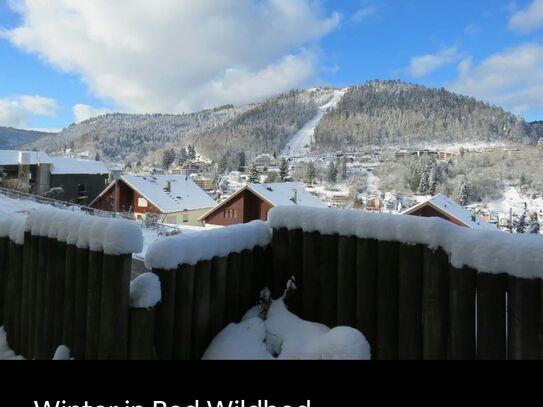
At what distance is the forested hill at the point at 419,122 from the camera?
14738 cm

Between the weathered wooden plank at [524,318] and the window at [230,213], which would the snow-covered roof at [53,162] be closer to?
the window at [230,213]

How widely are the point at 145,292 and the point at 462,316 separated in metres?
2.23

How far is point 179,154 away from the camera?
146125 millimetres

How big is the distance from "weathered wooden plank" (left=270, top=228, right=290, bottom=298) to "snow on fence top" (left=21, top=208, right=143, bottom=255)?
1.38m

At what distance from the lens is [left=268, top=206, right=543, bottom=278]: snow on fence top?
264 cm

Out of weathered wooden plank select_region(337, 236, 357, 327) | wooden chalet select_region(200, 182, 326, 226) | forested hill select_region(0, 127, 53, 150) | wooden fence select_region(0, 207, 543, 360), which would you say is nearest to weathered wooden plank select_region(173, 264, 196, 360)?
wooden fence select_region(0, 207, 543, 360)

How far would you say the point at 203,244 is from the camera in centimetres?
345

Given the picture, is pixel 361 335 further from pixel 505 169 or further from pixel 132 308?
pixel 505 169

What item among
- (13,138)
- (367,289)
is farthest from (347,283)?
(13,138)

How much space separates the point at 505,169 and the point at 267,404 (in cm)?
10721

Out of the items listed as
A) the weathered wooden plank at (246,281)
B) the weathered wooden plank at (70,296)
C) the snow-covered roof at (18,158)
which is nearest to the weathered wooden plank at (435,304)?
the weathered wooden plank at (246,281)

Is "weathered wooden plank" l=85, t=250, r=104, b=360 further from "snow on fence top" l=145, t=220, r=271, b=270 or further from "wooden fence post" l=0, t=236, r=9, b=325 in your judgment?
"wooden fence post" l=0, t=236, r=9, b=325

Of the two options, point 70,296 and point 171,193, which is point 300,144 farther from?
Result: point 70,296

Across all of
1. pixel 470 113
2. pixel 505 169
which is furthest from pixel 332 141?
pixel 505 169
